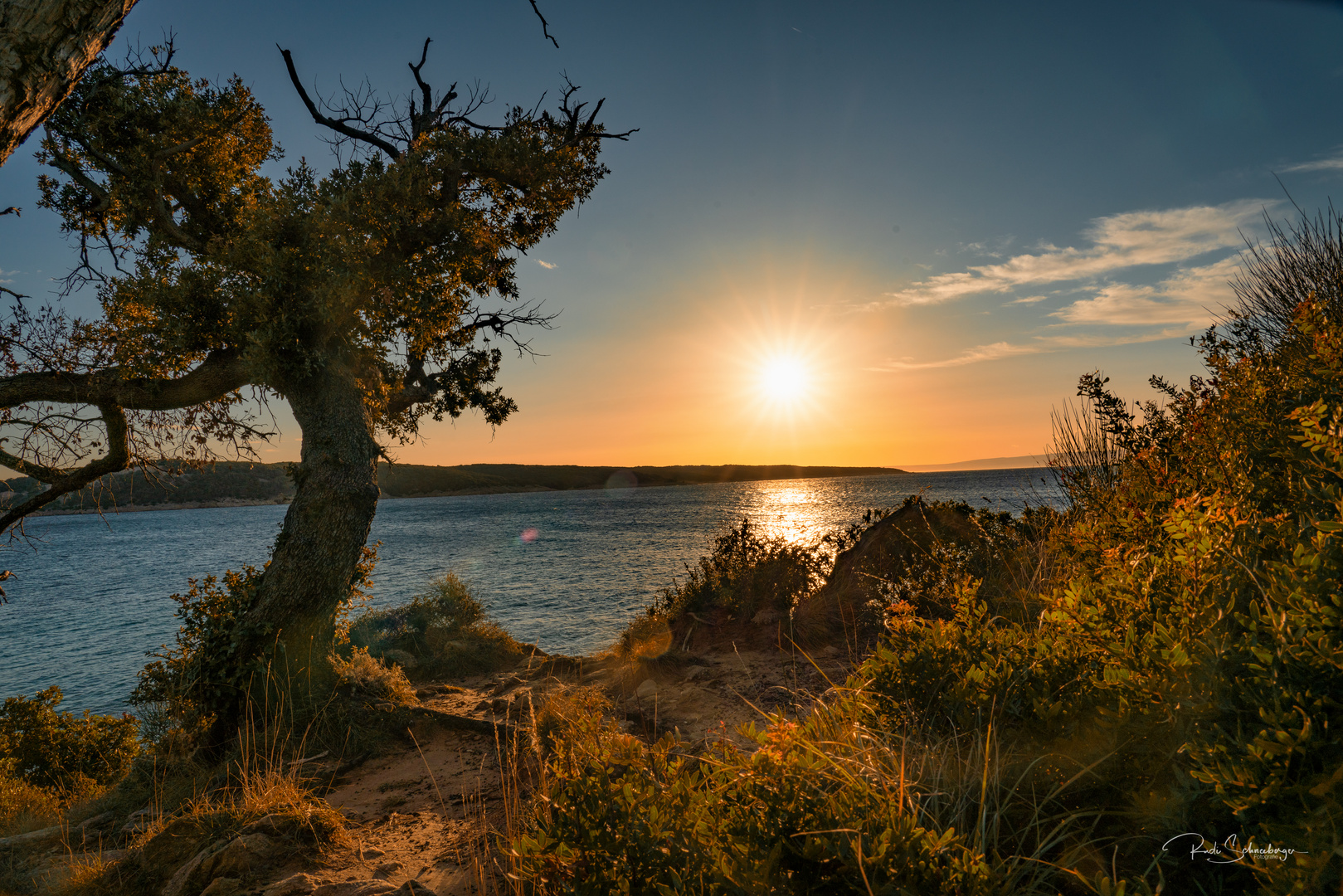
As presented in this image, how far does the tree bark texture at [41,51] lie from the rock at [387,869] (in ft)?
13.9

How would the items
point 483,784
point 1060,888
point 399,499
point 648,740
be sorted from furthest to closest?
1. point 399,499
2. point 648,740
3. point 483,784
4. point 1060,888

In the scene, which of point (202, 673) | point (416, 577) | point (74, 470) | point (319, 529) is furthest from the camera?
point (416, 577)

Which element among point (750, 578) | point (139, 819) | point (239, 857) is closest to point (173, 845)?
point (239, 857)

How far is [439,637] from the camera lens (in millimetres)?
12828

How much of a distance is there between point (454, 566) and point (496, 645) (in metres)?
21.2

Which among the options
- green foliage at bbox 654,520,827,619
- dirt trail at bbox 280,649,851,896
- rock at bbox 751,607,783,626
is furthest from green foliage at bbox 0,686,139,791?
rock at bbox 751,607,783,626

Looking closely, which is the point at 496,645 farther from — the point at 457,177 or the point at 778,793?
the point at 778,793

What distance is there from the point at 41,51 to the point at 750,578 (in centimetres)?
1003

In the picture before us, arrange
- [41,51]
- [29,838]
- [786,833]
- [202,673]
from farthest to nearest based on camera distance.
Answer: [202,673], [29,838], [41,51], [786,833]

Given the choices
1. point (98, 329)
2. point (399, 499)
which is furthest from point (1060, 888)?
point (399, 499)

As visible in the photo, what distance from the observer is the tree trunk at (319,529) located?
689 centimetres

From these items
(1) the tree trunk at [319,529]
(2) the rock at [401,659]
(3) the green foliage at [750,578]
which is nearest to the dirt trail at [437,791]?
(3) the green foliage at [750,578]

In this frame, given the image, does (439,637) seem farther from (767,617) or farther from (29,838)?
(29,838)

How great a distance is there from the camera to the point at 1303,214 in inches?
290
